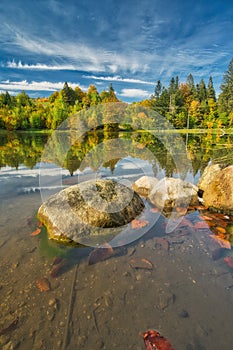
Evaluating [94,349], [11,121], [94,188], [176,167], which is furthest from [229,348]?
[11,121]

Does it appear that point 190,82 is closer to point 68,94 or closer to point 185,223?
point 68,94

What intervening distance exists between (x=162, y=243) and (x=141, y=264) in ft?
2.79

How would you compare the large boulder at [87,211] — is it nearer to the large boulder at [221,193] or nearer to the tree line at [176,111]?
the large boulder at [221,193]

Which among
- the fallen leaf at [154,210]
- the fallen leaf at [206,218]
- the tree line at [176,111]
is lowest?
the fallen leaf at [206,218]

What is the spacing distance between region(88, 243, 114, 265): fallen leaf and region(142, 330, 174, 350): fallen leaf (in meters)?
1.49

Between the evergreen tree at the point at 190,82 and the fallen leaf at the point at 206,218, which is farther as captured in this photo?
the evergreen tree at the point at 190,82

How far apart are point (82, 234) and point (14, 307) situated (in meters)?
1.80

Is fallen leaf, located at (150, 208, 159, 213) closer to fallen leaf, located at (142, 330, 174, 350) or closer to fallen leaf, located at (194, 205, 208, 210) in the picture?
fallen leaf, located at (194, 205, 208, 210)

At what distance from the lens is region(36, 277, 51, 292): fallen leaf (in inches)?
119

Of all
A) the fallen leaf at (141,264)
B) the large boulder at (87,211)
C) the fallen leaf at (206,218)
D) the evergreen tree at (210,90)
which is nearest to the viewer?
the fallen leaf at (141,264)

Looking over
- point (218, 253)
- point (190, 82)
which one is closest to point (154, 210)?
point (218, 253)

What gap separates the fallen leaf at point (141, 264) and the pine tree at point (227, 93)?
2151 inches

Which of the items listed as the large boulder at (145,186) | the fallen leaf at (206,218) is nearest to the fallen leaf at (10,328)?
the fallen leaf at (206,218)

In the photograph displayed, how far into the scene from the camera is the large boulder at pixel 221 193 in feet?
19.1
